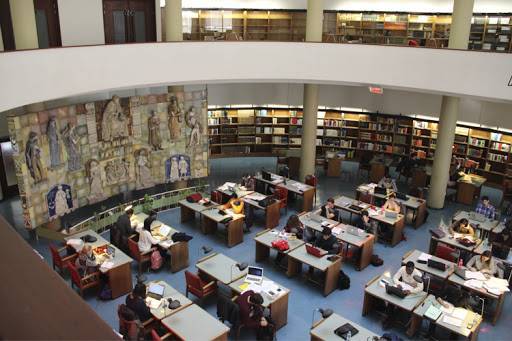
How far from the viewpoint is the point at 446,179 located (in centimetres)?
1498

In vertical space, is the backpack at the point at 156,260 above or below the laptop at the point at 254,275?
below

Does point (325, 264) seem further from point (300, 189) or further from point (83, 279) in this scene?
point (83, 279)

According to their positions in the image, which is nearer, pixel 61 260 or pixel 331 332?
pixel 331 332

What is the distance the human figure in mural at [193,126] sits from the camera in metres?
14.7

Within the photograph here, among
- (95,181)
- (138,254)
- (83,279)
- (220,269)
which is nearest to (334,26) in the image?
(95,181)

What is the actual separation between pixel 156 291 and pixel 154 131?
255 inches

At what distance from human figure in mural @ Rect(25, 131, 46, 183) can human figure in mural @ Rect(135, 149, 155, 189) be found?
9.69ft

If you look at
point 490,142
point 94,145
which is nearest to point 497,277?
point 490,142

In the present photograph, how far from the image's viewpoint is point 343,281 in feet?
35.1

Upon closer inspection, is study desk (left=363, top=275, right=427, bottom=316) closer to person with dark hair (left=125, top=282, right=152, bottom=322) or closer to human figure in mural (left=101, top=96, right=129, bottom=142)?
person with dark hair (left=125, top=282, right=152, bottom=322)

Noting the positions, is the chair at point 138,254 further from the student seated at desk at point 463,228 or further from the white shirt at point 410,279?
the student seated at desk at point 463,228

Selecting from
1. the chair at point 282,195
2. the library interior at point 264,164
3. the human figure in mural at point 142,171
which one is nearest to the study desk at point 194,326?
the library interior at point 264,164

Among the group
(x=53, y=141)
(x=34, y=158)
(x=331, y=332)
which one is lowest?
(x=331, y=332)

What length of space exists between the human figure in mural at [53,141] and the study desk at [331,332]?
795 centimetres
